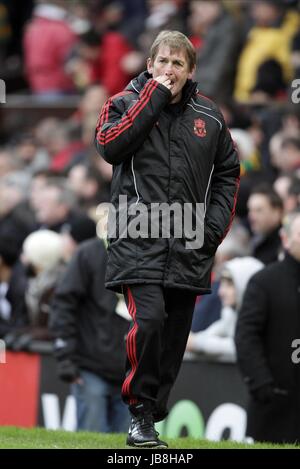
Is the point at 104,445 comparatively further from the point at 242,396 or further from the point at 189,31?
the point at 189,31

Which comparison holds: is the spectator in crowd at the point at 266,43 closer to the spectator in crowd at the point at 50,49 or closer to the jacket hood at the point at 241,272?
the spectator in crowd at the point at 50,49

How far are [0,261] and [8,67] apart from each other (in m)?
8.83

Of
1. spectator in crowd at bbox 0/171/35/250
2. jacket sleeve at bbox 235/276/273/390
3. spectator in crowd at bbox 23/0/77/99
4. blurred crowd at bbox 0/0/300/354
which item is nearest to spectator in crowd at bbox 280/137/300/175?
blurred crowd at bbox 0/0/300/354

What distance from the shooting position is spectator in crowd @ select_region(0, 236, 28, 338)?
13039 mm

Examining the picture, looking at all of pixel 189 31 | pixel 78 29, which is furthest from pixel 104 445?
pixel 78 29

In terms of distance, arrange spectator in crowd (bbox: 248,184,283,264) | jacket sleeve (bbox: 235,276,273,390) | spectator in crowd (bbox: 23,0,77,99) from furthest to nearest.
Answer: spectator in crowd (bbox: 23,0,77,99) → spectator in crowd (bbox: 248,184,283,264) → jacket sleeve (bbox: 235,276,273,390)

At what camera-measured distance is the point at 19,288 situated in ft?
43.1

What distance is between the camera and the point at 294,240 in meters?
10.2

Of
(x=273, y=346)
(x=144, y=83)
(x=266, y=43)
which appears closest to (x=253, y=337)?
(x=273, y=346)

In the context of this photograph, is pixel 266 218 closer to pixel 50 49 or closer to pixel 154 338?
pixel 154 338

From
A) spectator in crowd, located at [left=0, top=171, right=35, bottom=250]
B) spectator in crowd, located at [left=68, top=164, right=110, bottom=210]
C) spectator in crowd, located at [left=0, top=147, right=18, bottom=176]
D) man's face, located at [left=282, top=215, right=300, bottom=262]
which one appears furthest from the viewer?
spectator in crowd, located at [left=0, top=147, right=18, bottom=176]

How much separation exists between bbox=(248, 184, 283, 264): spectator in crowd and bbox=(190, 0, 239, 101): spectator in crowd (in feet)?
14.5

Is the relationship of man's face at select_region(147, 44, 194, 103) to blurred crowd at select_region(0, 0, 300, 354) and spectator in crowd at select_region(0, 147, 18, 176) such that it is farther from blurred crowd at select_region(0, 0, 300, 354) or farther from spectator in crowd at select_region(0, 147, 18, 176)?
spectator in crowd at select_region(0, 147, 18, 176)

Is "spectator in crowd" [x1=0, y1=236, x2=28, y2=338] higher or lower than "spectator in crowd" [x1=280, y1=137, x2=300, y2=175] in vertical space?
lower
